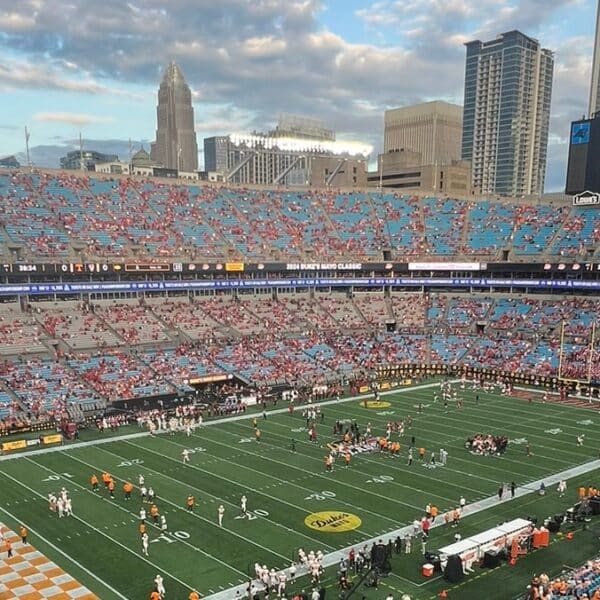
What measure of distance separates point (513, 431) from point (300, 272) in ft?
108

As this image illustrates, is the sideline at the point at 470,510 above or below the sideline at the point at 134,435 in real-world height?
above

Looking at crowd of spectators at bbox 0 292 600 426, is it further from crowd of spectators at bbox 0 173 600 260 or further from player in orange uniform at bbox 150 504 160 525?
player in orange uniform at bbox 150 504 160 525

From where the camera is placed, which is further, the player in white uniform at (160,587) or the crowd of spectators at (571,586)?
the player in white uniform at (160,587)

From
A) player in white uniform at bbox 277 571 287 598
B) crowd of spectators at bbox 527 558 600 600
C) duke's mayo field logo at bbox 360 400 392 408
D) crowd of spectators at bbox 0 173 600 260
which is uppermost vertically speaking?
crowd of spectators at bbox 0 173 600 260

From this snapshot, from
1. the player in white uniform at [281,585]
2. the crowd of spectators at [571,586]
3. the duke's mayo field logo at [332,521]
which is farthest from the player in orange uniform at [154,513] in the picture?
the crowd of spectators at [571,586]

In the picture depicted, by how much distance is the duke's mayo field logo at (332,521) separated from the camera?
2327 centimetres

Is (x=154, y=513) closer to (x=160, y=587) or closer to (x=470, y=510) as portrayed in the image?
(x=160, y=587)

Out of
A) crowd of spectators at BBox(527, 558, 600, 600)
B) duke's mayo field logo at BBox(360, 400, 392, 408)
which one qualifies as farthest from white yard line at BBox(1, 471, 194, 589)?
duke's mayo field logo at BBox(360, 400, 392, 408)

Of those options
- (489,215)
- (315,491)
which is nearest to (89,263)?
(315,491)

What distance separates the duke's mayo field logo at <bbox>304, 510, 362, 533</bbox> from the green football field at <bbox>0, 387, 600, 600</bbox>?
0.13 m

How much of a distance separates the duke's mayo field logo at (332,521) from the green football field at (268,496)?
135 millimetres

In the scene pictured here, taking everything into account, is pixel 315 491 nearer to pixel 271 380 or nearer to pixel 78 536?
pixel 78 536

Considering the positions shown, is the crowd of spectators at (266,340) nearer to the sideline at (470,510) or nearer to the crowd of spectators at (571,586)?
the sideline at (470,510)

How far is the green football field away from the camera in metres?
20.2
